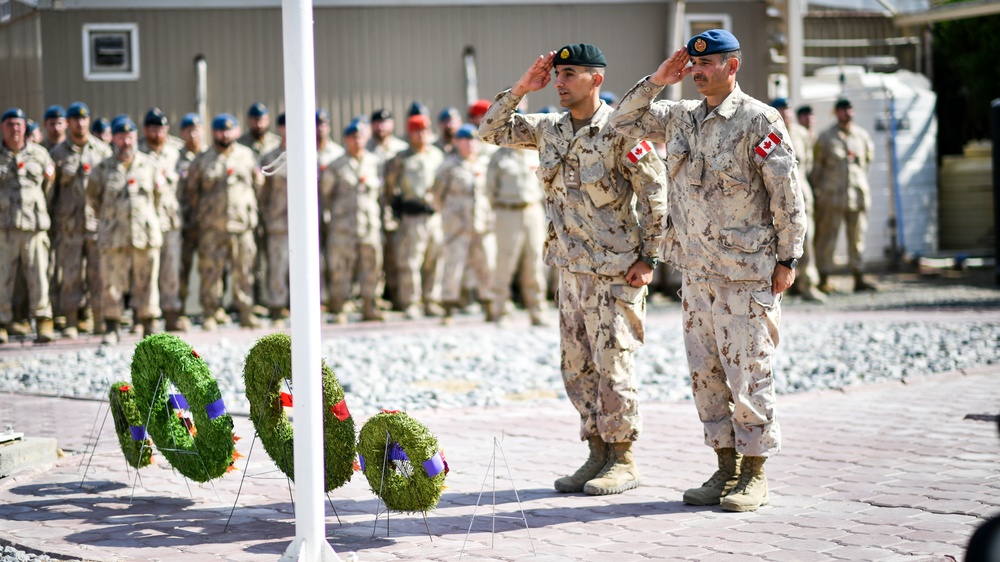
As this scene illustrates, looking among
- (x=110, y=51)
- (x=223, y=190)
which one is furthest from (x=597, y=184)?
(x=110, y=51)

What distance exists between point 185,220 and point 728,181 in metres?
10.4

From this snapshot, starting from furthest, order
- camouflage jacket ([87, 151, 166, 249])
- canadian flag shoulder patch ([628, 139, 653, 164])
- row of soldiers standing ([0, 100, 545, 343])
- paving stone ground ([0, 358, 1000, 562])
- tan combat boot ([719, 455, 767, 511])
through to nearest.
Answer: row of soldiers standing ([0, 100, 545, 343]) → camouflage jacket ([87, 151, 166, 249]) → canadian flag shoulder patch ([628, 139, 653, 164]) → tan combat boot ([719, 455, 767, 511]) → paving stone ground ([0, 358, 1000, 562])

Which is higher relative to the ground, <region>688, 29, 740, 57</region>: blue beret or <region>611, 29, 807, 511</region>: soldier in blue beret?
<region>688, 29, 740, 57</region>: blue beret

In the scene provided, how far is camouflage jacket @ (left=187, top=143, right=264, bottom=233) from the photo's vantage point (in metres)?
14.9

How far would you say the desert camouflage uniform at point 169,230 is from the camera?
46.0 ft

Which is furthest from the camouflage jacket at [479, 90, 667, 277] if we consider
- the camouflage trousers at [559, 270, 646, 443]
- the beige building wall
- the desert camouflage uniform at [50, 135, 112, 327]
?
the beige building wall

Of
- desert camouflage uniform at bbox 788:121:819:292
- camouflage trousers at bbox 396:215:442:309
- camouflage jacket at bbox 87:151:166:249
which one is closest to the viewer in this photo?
camouflage jacket at bbox 87:151:166:249

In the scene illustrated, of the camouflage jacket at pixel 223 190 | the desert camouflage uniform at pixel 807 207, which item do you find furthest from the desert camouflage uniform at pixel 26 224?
the desert camouflage uniform at pixel 807 207

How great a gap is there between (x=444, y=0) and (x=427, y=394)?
9831 mm

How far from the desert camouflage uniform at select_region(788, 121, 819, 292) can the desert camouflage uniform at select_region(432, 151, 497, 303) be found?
14.0ft

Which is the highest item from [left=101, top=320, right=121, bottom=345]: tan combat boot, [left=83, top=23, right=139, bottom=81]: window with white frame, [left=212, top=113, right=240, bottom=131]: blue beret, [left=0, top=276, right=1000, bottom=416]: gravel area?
[left=83, top=23, right=139, bottom=81]: window with white frame

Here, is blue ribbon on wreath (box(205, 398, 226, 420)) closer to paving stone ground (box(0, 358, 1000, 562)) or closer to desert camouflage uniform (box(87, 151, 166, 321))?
paving stone ground (box(0, 358, 1000, 562))

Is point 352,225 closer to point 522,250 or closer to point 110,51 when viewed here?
point 522,250

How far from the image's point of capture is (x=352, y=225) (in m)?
15.5
